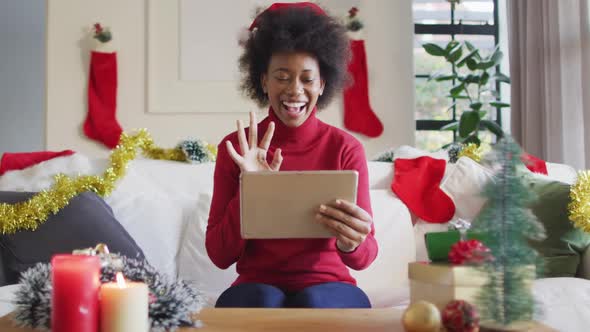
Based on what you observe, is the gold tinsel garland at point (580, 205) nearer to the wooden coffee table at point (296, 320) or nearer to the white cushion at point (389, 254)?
the white cushion at point (389, 254)

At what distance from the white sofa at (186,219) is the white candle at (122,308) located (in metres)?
1.08

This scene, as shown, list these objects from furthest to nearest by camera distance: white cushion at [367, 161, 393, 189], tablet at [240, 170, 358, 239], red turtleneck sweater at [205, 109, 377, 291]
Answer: white cushion at [367, 161, 393, 189]
red turtleneck sweater at [205, 109, 377, 291]
tablet at [240, 170, 358, 239]

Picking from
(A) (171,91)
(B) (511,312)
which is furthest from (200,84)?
(B) (511,312)

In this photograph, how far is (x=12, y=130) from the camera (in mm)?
5738

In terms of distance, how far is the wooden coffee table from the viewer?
1109 millimetres

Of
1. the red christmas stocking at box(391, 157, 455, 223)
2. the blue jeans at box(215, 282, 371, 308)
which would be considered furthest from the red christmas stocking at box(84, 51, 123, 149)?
the blue jeans at box(215, 282, 371, 308)

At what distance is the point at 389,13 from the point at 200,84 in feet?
4.69

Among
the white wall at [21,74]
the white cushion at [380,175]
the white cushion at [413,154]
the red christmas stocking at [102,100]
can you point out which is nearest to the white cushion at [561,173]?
the white cushion at [413,154]

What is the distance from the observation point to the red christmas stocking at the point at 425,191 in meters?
2.35

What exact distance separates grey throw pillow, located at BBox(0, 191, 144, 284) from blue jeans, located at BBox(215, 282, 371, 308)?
61cm

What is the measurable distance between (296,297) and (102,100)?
3.41m

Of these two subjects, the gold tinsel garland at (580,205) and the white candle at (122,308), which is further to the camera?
the gold tinsel garland at (580,205)

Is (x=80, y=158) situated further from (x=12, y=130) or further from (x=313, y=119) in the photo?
(x=12, y=130)

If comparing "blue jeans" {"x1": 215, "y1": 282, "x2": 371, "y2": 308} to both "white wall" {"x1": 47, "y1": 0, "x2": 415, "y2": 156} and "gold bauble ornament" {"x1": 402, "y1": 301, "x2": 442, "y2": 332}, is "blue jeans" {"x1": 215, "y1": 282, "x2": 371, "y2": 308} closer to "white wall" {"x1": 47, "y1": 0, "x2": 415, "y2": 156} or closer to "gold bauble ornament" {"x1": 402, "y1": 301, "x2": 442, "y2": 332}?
"gold bauble ornament" {"x1": 402, "y1": 301, "x2": 442, "y2": 332}
